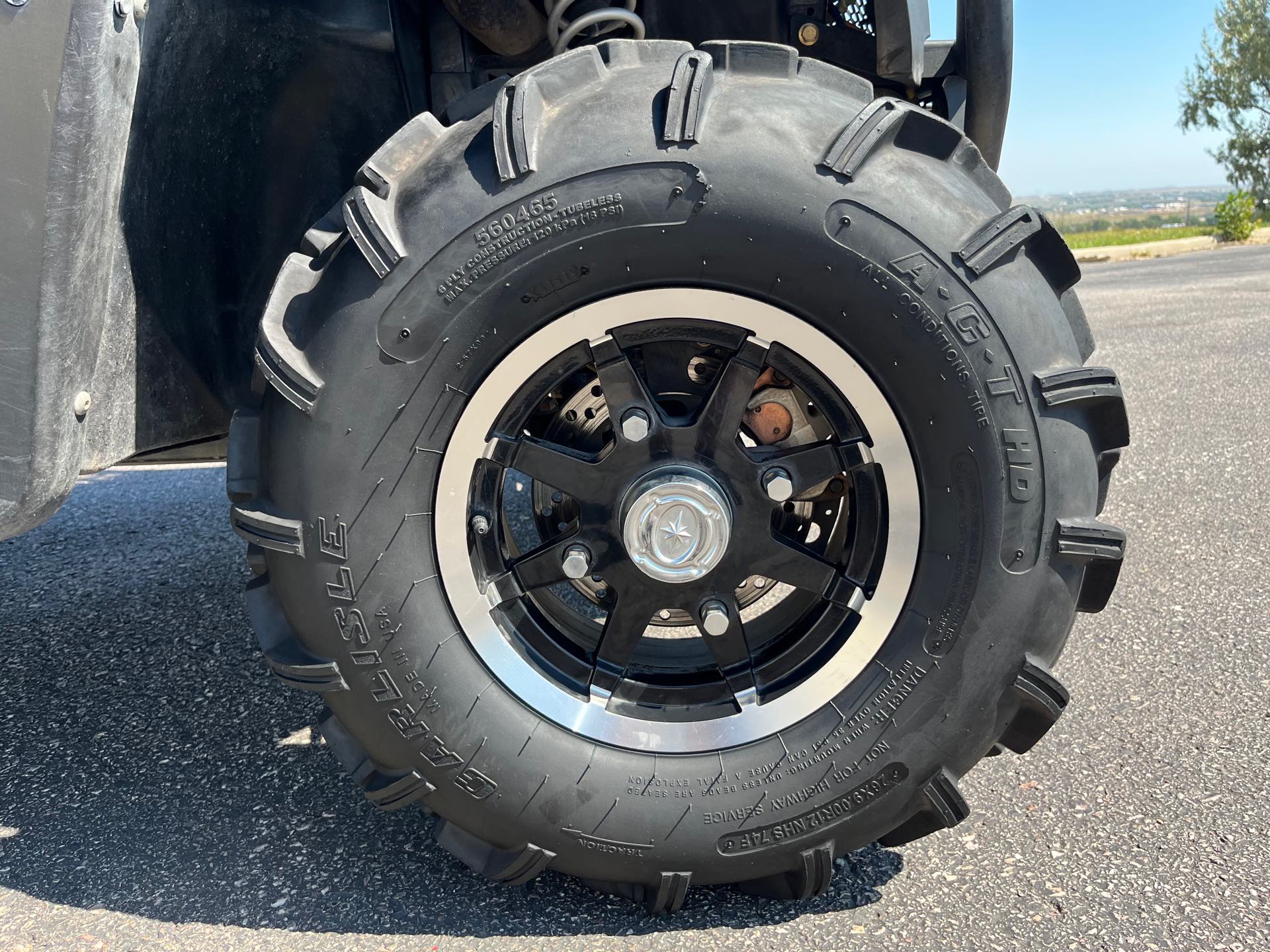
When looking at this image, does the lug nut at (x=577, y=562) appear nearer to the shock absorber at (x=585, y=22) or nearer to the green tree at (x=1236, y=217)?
the shock absorber at (x=585, y=22)

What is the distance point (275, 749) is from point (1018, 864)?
1618 mm

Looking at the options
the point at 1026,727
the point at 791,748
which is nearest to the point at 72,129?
the point at 791,748

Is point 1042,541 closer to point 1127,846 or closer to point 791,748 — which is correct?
point 791,748

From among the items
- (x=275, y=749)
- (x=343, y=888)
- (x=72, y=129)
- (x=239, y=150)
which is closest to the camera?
(x=72, y=129)

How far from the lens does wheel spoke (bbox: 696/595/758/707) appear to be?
1.71 meters

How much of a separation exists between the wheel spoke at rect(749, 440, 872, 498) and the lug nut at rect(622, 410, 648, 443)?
0.20 m

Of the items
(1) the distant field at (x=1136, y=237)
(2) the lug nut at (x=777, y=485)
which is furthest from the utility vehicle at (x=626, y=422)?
(1) the distant field at (x=1136, y=237)

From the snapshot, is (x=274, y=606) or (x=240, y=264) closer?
(x=274, y=606)

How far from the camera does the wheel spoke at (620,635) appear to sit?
1.71m

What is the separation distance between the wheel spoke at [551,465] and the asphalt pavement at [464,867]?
2.47 ft

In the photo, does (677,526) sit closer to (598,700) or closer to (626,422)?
(626,422)

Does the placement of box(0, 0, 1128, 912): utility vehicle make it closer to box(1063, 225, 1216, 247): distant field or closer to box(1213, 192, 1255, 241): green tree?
box(1213, 192, 1255, 241): green tree

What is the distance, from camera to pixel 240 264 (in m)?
2.15

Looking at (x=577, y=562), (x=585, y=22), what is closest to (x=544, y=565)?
(x=577, y=562)
